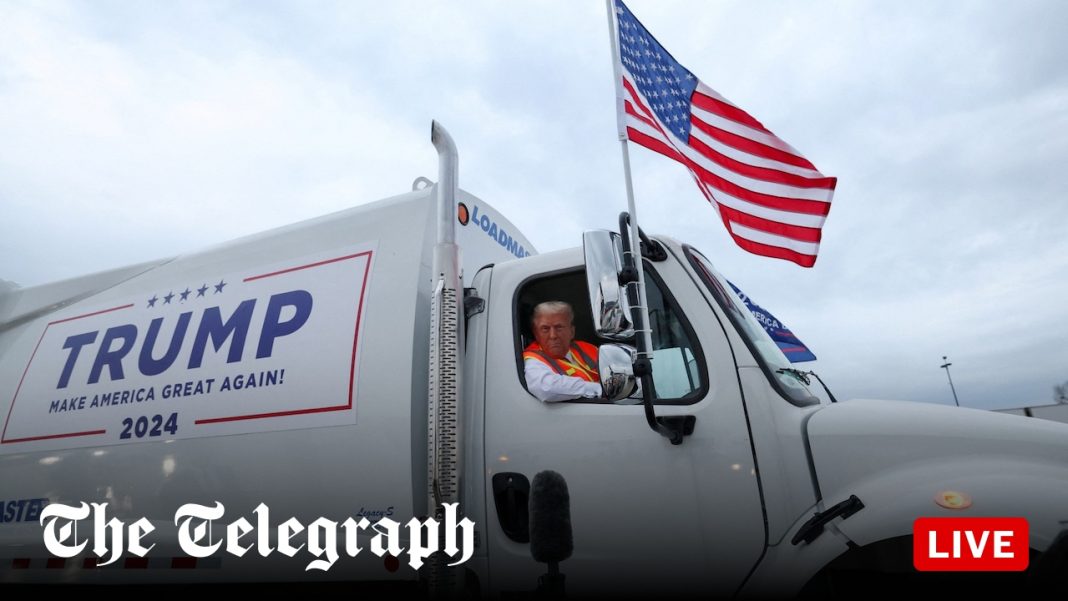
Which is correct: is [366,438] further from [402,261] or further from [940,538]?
[940,538]

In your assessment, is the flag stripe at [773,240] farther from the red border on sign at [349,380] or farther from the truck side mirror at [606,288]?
the red border on sign at [349,380]

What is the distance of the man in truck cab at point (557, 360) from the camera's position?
2.73 m

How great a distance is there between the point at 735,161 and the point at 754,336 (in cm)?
144

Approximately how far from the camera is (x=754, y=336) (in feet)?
9.06

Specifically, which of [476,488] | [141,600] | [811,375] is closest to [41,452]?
[141,600]

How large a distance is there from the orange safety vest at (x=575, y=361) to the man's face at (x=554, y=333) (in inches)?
A: 1.5

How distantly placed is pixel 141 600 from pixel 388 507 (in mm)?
1574

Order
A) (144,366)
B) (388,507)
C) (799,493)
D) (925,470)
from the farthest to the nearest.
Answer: (144,366) → (388,507) → (799,493) → (925,470)

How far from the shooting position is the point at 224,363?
321 centimetres

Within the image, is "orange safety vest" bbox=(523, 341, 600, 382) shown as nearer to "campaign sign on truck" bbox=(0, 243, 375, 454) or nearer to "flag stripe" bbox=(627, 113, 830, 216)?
"campaign sign on truck" bbox=(0, 243, 375, 454)

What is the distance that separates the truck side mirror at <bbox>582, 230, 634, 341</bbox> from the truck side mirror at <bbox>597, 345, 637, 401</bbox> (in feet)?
0.22

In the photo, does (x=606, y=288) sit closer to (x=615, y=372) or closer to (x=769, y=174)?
(x=615, y=372)

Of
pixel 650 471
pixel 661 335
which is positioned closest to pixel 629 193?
pixel 661 335

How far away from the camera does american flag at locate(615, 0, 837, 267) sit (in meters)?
3.57
